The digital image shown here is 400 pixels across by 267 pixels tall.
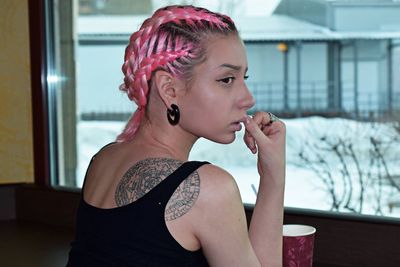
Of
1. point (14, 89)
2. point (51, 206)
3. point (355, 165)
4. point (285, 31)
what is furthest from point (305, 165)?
point (14, 89)

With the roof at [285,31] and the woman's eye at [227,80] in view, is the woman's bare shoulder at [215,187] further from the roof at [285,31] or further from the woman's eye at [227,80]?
the roof at [285,31]

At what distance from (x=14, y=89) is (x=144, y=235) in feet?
4.90

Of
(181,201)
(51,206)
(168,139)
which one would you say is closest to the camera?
(181,201)

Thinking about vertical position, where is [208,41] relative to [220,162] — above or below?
above

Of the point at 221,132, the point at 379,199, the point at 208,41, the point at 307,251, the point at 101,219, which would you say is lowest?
the point at 379,199

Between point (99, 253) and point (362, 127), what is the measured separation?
5.06 feet

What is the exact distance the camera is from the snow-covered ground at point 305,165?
7.18 feet

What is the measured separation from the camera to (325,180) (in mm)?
2309

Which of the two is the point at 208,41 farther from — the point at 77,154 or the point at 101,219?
the point at 77,154

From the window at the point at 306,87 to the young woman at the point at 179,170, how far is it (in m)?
1.06

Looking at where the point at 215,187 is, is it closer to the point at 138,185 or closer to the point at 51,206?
the point at 138,185

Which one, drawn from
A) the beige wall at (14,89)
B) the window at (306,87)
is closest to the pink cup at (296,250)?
the window at (306,87)

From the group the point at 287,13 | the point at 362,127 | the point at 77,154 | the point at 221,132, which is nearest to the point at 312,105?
the point at 362,127

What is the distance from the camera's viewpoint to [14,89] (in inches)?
90.2
